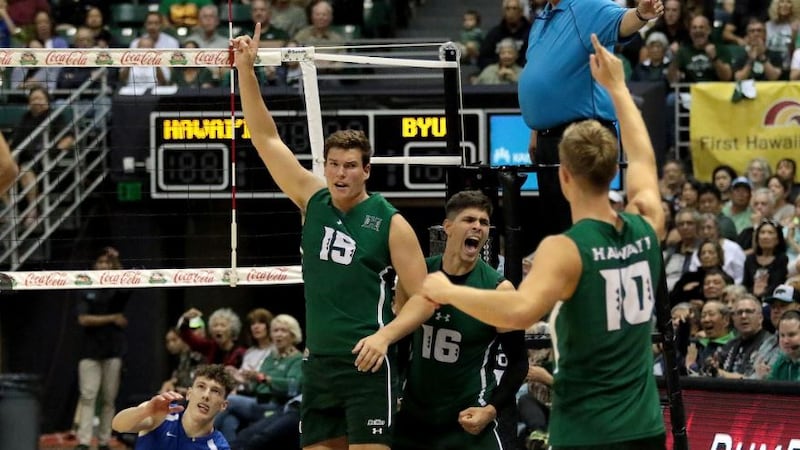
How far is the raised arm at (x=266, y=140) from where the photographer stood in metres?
7.42

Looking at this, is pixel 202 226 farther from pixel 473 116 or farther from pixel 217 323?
pixel 473 116

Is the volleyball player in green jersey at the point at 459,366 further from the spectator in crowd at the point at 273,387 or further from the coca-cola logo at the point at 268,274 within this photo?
the spectator in crowd at the point at 273,387

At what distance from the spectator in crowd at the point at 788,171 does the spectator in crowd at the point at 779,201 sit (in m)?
0.17

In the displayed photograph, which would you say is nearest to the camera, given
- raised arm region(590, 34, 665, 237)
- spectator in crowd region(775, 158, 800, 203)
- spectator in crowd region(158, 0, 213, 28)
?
raised arm region(590, 34, 665, 237)

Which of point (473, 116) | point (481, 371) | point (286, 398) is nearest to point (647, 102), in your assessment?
point (473, 116)

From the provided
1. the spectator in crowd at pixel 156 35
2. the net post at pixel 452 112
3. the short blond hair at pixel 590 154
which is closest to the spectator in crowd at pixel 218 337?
the spectator in crowd at pixel 156 35

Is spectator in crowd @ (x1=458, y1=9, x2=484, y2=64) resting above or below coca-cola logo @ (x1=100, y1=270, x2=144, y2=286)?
above

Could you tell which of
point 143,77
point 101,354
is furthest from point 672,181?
point 101,354

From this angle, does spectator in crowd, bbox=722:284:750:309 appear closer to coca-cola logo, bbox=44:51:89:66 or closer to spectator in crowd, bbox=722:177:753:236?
spectator in crowd, bbox=722:177:753:236

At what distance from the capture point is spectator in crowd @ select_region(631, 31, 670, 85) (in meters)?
15.8

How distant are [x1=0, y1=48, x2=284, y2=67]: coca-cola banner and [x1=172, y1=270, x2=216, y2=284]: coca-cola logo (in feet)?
3.96

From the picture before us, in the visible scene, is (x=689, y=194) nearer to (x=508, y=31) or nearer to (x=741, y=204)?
(x=741, y=204)

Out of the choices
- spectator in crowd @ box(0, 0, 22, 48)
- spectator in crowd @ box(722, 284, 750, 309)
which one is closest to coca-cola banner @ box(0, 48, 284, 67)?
spectator in crowd @ box(722, 284, 750, 309)

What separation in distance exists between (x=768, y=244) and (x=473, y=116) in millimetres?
2974
